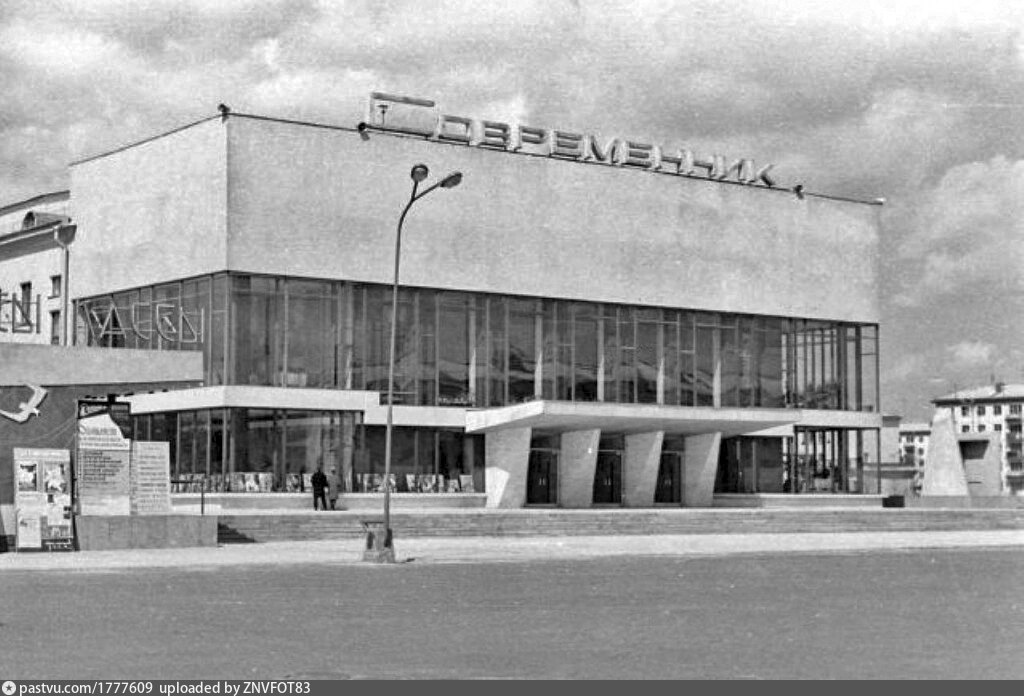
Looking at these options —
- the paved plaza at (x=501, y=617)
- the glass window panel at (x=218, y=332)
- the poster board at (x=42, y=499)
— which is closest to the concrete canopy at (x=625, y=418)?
the glass window panel at (x=218, y=332)

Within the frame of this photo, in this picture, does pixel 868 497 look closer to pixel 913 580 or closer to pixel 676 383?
pixel 676 383

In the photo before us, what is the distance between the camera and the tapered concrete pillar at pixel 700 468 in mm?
65500

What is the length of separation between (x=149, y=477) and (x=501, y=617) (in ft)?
64.9

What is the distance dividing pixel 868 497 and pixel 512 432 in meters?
21.0

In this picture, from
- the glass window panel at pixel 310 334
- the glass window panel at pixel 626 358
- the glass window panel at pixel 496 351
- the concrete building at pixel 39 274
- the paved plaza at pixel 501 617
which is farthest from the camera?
the glass window panel at pixel 626 358

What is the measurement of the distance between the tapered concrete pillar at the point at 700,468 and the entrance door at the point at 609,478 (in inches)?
113

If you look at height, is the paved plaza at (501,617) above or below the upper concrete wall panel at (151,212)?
below

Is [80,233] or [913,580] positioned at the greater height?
[80,233]

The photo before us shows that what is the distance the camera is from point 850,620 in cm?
1845

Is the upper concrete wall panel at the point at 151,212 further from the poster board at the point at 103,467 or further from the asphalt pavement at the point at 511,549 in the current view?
the poster board at the point at 103,467

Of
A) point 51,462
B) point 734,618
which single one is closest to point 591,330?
point 51,462

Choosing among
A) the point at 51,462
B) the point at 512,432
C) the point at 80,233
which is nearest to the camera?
the point at 51,462

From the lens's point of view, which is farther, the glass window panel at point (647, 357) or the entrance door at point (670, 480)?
the glass window panel at point (647, 357)

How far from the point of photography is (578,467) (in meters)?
61.0
